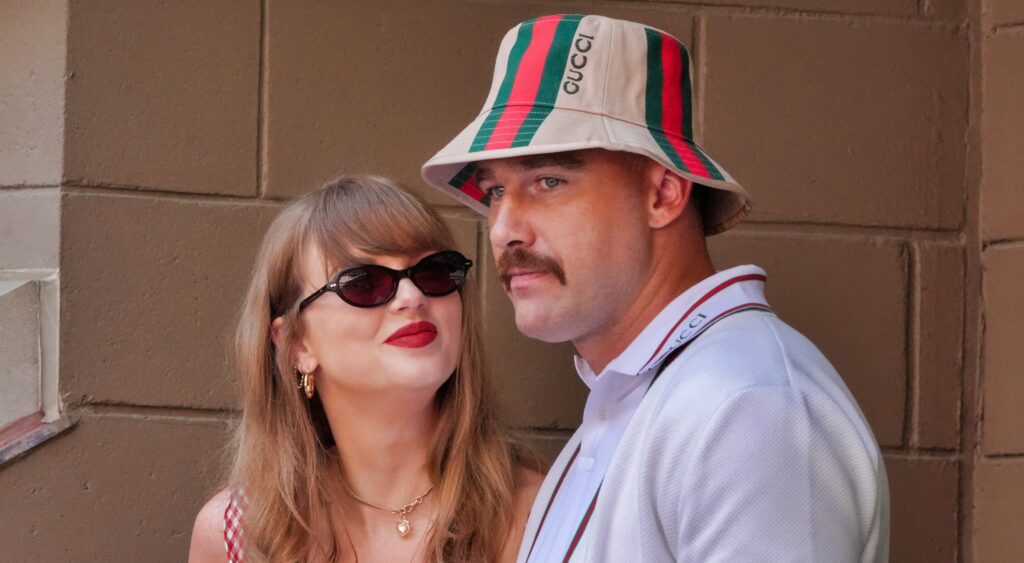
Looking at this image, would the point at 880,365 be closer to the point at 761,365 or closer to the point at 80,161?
the point at 761,365

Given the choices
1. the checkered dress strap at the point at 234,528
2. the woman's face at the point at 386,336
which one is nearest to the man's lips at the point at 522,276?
the woman's face at the point at 386,336

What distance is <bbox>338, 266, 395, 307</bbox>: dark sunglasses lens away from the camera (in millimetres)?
2646

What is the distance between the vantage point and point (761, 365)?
183 centimetres

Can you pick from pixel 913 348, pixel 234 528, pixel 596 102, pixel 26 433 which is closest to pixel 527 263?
pixel 596 102

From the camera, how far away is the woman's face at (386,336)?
8.70 ft

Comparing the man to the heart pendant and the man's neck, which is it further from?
the heart pendant

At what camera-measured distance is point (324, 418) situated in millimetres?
2979

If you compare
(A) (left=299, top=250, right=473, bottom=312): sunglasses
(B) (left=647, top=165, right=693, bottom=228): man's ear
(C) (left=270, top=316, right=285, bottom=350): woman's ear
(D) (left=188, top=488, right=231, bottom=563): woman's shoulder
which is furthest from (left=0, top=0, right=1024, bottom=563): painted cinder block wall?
(B) (left=647, top=165, right=693, bottom=228): man's ear

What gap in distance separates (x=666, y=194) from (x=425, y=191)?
1193mm

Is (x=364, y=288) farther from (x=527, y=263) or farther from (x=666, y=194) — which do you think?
(x=666, y=194)

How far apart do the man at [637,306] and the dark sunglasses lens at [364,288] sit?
279mm

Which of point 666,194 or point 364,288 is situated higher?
point 666,194

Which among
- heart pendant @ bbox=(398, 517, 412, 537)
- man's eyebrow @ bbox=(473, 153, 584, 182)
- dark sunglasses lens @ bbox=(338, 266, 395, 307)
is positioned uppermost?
man's eyebrow @ bbox=(473, 153, 584, 182)

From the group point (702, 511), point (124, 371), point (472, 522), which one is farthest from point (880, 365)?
point (124, 371)
